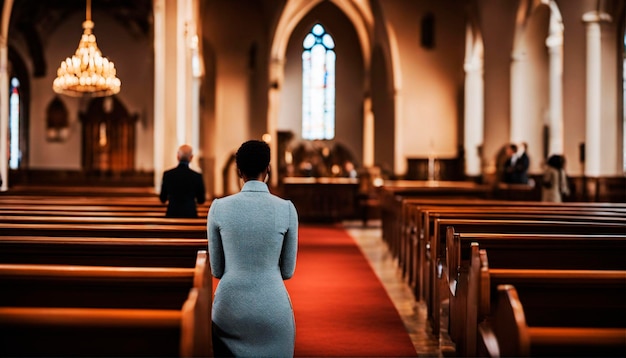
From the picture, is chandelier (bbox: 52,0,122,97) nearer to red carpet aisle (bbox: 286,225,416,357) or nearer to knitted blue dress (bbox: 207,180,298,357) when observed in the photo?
red carpet aisle (bbox: 286,225,416,357)

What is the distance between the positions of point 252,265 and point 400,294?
491 cm

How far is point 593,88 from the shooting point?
40.0 feet

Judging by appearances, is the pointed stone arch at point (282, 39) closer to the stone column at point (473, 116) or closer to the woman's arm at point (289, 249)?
the stone column at point (473, 116)

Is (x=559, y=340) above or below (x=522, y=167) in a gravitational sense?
below

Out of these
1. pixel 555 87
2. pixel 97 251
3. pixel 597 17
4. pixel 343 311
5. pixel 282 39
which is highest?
pixel 282 39

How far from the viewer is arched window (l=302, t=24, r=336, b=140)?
91.7 feet

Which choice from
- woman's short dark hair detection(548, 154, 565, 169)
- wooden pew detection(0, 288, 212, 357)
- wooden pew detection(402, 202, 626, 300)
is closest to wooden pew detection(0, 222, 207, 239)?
wooden pew detection(402, 202, 626, 300)

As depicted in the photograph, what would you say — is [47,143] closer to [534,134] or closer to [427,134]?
[427,134]

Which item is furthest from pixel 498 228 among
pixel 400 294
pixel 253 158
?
pixel 253 158

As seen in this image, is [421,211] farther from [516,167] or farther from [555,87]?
[555,87]

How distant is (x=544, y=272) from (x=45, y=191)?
10853mm

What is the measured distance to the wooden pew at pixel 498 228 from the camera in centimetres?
538

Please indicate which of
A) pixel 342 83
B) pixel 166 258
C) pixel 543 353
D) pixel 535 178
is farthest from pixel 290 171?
pixel 543 353

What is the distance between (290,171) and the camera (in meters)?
22.6
